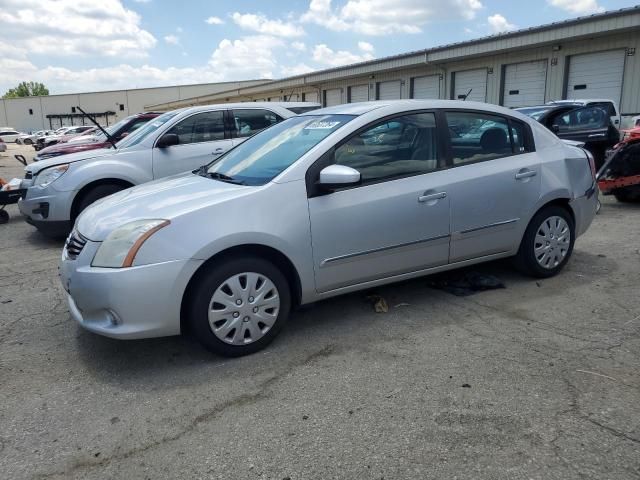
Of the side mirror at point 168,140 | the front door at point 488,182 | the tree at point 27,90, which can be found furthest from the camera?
the tree at point 27,90

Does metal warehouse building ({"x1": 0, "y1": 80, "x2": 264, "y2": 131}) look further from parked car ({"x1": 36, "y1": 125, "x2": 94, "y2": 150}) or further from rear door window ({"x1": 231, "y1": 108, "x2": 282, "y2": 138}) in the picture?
rear door window ({"x1": 231, "y1": 108, "x2": 282, "y2": 138})

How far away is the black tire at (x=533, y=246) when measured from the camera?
4.65 meters

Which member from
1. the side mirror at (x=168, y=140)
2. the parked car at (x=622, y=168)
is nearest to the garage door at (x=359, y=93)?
the parked car at (x=622, y=168)

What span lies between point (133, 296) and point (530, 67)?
17.8 meters

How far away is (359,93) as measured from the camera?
2666 cm

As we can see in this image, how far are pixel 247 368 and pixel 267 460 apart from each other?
96cm

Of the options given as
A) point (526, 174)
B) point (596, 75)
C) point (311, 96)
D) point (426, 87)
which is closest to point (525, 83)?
point (596, 75)

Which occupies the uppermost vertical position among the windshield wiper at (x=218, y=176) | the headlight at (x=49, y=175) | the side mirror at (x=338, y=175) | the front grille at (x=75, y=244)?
the side mirror at (x=338, y=175)

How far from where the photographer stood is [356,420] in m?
2.73

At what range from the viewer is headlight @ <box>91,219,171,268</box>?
319 centimetres

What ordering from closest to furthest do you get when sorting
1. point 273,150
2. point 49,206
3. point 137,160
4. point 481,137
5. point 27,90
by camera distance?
point 273,150, point 481,137, point 49,206, point 137,160, point 27,90

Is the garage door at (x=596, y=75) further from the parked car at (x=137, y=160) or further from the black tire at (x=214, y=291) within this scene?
the black tire at (x=214, y=291)

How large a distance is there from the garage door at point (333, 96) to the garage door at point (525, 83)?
11.5 metres

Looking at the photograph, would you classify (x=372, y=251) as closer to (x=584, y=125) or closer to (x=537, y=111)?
(x=537, y=111)
